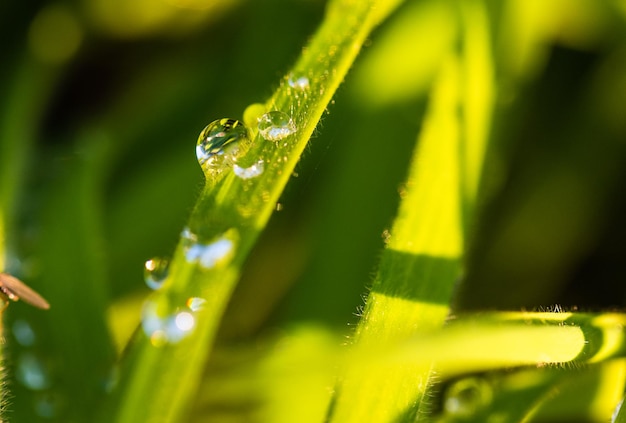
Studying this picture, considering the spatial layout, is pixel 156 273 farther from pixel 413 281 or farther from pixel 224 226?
pixel 413 281

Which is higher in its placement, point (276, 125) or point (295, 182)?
point (295, 182)

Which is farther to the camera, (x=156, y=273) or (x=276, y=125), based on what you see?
(x=156, y=273)

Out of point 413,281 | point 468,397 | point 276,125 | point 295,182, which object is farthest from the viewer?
point 295,182

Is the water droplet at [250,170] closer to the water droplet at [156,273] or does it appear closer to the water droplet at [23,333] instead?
the water droplet at [156,273]

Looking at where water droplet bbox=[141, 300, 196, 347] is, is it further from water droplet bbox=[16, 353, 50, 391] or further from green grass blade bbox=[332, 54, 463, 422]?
water droplet bbox=[16, 353, 50, 391]

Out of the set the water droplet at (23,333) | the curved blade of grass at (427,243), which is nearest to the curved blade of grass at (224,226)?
the curved blade of grass at (427,243)

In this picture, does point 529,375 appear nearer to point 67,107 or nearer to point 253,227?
point 253,227

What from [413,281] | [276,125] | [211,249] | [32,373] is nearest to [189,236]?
[211,249]

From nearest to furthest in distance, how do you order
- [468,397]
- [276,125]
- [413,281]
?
[276,125]
[413,281]
[468,397]

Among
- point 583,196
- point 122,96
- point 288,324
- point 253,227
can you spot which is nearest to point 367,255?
point 288,324
